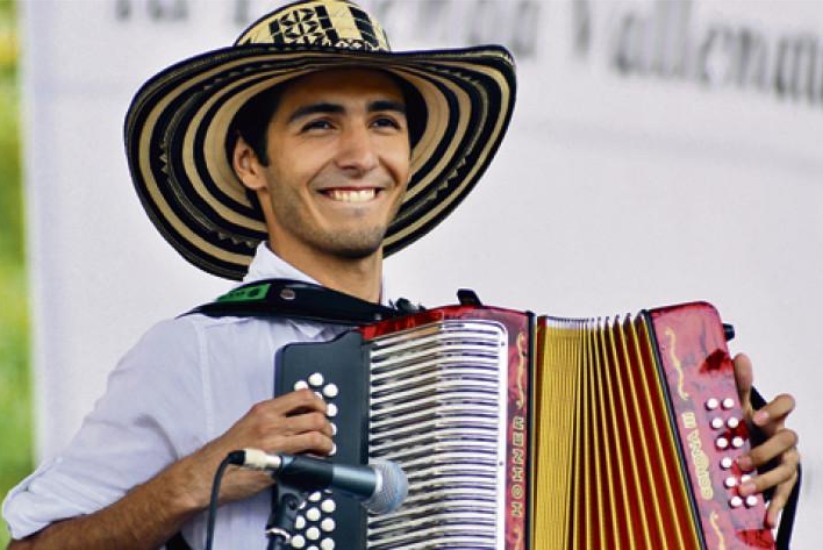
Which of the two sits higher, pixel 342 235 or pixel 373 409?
pixel 342 235

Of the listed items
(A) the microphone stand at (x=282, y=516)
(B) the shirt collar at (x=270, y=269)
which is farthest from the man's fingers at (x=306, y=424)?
(B) the shirt collar at (x=270, y=269)

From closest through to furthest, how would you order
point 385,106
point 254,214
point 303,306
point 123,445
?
point 123,445
point 303,306
point 385,106
point 254,214

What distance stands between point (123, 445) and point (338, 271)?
42 centimetres

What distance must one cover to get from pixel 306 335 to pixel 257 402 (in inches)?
6.2

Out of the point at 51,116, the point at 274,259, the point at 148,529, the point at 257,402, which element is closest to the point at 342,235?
the point at 274,259

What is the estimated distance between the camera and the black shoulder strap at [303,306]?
9.39 feet

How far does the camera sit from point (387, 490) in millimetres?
2436

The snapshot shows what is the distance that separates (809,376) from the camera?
4441 millimetres

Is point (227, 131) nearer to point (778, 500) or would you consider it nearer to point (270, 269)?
point (270, 269)

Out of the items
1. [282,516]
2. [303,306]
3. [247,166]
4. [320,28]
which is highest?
[320,28]

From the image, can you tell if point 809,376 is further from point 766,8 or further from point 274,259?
point 274,259

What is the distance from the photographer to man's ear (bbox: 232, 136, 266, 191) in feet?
9.93

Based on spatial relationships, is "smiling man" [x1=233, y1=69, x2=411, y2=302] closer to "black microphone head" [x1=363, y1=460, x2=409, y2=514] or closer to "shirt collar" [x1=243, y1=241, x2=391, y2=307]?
"shirt collar" [x1=243, y1=241, x2=391, y2=307]

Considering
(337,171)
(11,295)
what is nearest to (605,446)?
(337,171)
